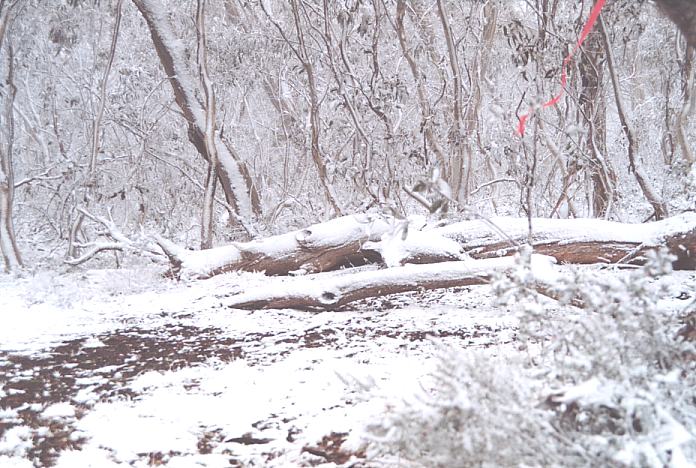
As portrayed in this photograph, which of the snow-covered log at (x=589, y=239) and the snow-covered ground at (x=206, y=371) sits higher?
the snow-covered log at (x=589, y=239)

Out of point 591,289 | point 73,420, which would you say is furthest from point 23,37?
point 591,289

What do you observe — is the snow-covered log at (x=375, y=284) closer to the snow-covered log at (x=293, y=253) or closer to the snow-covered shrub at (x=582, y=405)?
the snow-covered log at (x=293, y=253)

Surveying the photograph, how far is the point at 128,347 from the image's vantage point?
414 centimetres

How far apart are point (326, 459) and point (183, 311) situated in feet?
11.3

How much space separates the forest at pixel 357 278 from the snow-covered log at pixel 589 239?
0.08 ft

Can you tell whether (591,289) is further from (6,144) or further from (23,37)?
(23,37)

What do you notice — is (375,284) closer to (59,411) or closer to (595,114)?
(59,411)

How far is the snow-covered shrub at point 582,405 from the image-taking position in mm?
1408

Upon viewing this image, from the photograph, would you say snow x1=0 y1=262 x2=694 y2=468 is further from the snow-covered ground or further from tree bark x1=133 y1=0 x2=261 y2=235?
tree bark x1=133 y1=0 x2=261 y2=235

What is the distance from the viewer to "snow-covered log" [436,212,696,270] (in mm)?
4555

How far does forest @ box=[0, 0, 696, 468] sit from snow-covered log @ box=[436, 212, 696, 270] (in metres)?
0.03

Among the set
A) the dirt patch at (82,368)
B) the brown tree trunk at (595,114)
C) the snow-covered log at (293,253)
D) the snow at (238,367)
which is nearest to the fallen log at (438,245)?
the snow-covered log at (293,253)

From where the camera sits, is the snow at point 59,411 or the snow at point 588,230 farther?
the snow at point 588,230

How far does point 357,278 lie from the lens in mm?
4855
